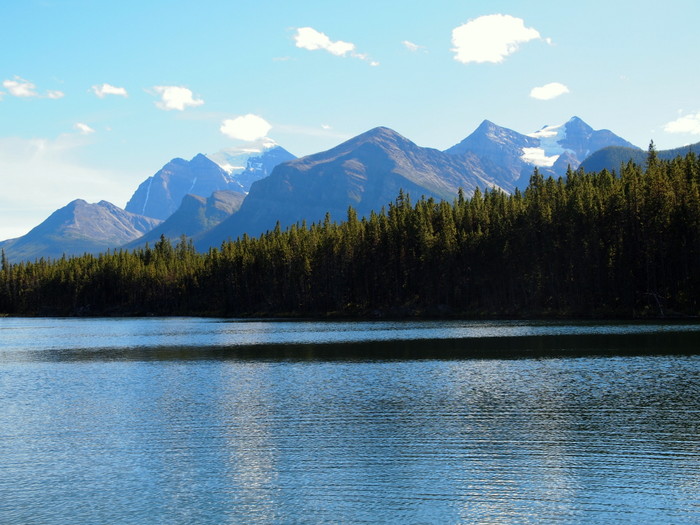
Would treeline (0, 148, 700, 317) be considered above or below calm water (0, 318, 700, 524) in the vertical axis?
above

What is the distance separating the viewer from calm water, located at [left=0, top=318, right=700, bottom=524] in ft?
71.7

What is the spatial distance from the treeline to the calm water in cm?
5315

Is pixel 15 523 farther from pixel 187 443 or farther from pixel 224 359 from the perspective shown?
pixel 224 359

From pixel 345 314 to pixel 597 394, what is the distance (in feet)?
427

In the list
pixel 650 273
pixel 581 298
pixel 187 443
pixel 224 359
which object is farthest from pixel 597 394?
pixel 581 298

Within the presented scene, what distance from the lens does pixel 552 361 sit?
189 ft

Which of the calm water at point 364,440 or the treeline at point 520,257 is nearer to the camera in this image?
the calm water at point 364,440

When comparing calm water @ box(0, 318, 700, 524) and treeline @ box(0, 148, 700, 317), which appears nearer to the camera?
calm water @ box(0, 318, 700, 524)

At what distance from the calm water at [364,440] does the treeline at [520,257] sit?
174 feet

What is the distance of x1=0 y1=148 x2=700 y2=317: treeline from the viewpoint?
371ft

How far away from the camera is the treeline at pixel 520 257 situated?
113 m

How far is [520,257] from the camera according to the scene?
140250 millimetres

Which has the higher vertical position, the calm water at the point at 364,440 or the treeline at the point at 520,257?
the treeline at the point at 520,257

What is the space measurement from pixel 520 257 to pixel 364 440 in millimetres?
115229
